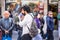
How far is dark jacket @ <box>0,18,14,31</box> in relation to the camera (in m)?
9.24

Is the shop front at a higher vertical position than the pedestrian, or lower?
higher

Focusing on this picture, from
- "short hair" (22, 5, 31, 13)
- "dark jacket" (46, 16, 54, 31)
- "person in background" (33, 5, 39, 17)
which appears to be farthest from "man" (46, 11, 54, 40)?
"short hair" (22, 5, 31, 13)

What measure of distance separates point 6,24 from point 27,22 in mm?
948

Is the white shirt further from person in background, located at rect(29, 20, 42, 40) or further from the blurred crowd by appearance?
person in background, located at rect(29, 20, 42, 40)

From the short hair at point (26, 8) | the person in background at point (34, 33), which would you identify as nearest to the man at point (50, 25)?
the person in background at point (34, 33)

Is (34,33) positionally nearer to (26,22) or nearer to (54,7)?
(26,22)

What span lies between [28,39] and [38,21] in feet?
3.88

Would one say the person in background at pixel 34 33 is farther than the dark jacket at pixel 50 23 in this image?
No

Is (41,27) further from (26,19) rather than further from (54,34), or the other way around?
(26,19)

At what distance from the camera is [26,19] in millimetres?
8555

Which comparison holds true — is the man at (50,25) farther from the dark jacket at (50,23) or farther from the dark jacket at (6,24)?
the dark jacket at (6,24)

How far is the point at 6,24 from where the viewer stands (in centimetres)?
928

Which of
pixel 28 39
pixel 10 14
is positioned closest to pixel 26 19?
pixel 28 39

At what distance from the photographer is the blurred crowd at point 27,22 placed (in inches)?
342
